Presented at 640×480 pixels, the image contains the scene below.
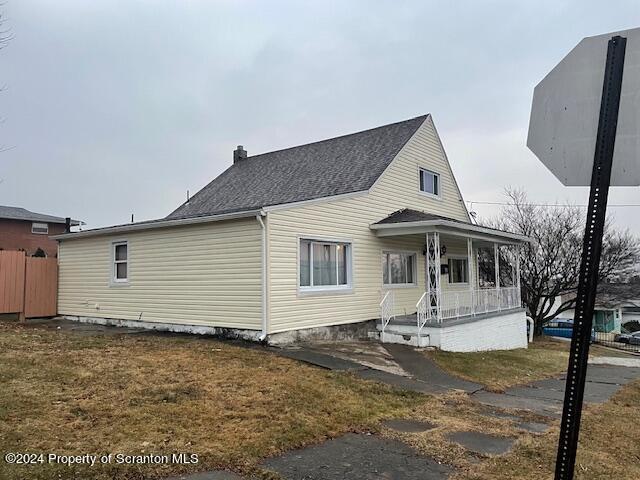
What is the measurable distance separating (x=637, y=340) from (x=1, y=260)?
44261 millimetres

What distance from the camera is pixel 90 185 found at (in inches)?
1158

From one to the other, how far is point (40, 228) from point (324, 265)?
1247 inches

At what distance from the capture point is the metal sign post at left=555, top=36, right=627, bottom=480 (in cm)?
231

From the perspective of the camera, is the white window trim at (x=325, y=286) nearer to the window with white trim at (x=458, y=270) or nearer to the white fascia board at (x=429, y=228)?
the white fascia board at (x=429, y=228)

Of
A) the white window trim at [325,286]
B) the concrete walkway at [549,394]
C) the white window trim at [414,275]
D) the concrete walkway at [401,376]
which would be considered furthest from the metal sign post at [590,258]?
the white window trim at [414,275]

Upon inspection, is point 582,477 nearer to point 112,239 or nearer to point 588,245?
point 588,245

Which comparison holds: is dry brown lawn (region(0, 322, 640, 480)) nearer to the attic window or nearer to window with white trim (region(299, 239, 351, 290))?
window with white trim (region(299, 239, 351, 290))

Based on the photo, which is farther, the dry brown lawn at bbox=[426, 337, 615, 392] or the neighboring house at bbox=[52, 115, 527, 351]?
the neighboring house at bbox=[52, 115, 527, 351]

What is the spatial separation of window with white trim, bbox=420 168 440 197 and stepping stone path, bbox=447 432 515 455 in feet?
41.1

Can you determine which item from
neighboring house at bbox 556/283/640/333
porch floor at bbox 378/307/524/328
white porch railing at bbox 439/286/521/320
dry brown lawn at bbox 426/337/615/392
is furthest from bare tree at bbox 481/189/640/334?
dry brown lawn at bbox 426/337/615/392

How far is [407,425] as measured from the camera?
19.1 ft

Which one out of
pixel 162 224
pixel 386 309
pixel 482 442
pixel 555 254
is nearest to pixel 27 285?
pixel 162 224

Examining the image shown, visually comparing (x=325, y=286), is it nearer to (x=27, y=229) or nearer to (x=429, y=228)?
(x=429, y=228)

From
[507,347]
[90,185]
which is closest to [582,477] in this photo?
[507,347]
